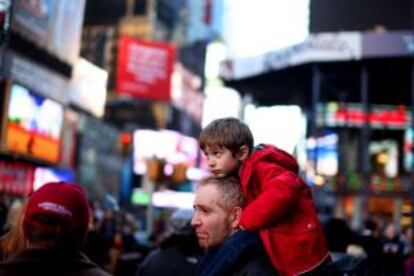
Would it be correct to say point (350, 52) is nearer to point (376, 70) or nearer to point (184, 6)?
point (376, 70)

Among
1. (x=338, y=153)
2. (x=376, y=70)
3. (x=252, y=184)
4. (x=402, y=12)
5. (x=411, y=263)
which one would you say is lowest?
(x=411, y=263)

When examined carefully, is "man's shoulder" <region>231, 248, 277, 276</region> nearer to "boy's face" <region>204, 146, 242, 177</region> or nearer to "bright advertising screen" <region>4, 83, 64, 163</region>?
"boy's face" <region>204, 146, 242, 177</region>

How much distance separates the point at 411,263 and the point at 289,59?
94.6 feet

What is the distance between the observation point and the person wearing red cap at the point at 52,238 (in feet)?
8.88

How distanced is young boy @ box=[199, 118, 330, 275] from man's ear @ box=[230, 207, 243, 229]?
7cm

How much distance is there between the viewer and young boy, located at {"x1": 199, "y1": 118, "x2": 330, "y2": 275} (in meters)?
3.14

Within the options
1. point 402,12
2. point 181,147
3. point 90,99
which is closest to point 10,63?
point 90,99

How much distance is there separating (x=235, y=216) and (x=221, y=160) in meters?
0.36

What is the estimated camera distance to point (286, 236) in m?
3.17

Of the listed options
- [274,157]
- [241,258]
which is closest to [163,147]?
[274,157]

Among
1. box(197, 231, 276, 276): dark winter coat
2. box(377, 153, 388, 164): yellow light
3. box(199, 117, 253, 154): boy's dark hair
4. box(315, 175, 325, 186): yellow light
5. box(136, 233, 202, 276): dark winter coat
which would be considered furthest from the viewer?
box(377, 153, 388, 164): yellow light

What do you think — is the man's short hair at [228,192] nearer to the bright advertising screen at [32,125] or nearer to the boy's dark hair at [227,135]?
the boy's dark hair at [227,135]

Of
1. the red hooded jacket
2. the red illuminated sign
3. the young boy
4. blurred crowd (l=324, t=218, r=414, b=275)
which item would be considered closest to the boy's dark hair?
the young boy

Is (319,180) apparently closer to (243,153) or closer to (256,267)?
(243,153)
